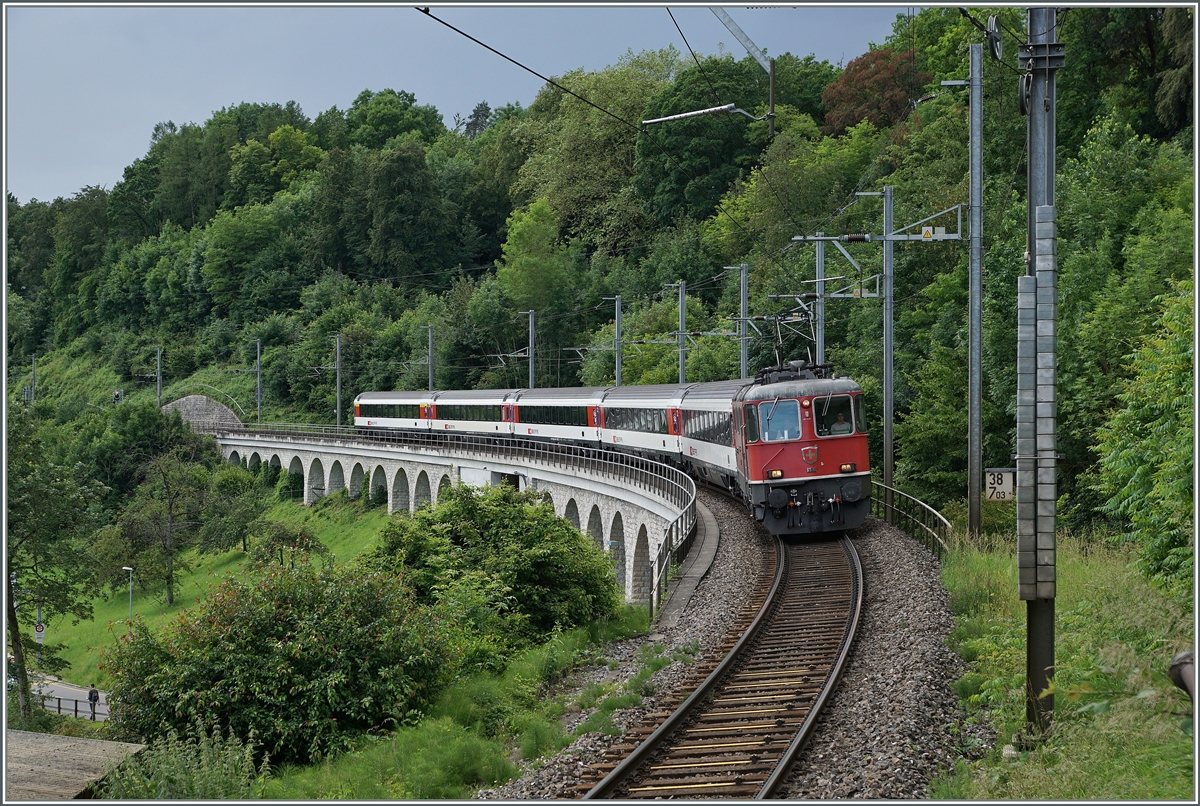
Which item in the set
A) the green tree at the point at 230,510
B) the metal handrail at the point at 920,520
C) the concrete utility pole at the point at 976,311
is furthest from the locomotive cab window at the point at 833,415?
the green tree at the point at 230,510

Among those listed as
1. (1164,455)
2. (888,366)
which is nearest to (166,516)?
(888,366)

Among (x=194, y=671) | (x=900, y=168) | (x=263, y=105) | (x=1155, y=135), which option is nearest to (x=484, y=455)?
(x=900, y=168)

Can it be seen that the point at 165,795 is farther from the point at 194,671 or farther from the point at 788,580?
the point at 788,580

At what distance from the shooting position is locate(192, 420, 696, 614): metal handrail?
19094mm

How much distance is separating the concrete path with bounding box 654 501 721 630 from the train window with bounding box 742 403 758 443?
2.07 metres

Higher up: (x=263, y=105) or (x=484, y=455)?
(x=263, y=105)

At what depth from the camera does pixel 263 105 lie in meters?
126

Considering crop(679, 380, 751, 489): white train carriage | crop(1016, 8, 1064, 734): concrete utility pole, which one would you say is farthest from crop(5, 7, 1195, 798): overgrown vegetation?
crop(679, 380, 751, 489): white train carriage

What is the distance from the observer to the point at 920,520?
20.5 metres

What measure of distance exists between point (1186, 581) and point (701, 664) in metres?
5.10

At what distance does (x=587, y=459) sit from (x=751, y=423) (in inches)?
521

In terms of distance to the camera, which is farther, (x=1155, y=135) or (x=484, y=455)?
(x=484, y=455)

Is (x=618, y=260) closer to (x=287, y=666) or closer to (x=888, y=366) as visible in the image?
(x=888, y=366)

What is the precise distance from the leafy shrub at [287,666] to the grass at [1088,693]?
5958 mm
